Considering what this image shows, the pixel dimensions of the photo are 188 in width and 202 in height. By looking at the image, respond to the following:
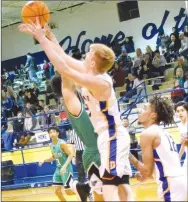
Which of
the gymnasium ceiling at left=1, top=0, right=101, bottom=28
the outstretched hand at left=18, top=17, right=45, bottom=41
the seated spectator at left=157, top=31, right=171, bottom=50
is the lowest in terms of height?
the outstretched hand at left=18, top=17, right=45, bottom=41

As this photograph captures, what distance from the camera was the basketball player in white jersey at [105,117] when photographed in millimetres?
2799

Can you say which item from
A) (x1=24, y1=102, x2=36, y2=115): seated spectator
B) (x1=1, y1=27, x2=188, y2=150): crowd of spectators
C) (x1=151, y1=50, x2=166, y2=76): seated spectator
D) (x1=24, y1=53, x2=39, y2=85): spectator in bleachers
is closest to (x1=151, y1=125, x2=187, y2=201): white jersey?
(x1=1, y1=27, x2=188, y2=150): crowd of spectators

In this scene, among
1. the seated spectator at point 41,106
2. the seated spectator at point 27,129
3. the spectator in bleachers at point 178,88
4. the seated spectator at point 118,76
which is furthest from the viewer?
the seated spectator at point 41,106

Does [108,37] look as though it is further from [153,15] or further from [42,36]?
[42,36]

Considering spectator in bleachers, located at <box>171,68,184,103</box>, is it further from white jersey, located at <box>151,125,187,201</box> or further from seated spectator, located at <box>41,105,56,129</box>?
white jersey, located at <box>151,125,187,201</box>

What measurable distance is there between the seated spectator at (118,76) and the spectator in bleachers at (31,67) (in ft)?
11.2

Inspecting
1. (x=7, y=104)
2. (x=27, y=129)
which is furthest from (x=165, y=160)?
(x=7, y=104)

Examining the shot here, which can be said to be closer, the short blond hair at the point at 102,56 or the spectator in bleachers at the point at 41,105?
the short blond hair at the point at 102,56

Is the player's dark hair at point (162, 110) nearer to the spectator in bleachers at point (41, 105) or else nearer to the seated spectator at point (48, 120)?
the seated spectator at point (48, 120)

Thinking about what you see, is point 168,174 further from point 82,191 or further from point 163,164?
point 82,191

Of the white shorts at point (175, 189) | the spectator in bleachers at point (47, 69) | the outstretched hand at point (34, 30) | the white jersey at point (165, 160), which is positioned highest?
the spectator in bleachers at point (47, 69)

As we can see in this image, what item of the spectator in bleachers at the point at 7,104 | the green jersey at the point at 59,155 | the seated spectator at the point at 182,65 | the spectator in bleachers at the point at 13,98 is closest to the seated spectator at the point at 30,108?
the spectator in bleachers at the point at 13,98

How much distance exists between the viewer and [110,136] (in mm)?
2850

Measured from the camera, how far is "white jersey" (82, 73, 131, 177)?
9.26ft
